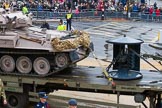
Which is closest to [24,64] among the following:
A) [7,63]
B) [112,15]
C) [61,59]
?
[7,63]

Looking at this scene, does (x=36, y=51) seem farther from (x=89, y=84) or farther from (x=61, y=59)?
(x=89, y=84)

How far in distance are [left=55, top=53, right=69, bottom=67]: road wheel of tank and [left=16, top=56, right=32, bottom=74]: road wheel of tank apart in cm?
91

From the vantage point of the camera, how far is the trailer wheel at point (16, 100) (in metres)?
13.9

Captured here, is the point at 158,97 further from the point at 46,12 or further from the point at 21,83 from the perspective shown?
the point at 46,12

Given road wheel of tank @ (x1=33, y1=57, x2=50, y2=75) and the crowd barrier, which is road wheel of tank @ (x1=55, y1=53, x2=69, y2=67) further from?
the crowd barrier

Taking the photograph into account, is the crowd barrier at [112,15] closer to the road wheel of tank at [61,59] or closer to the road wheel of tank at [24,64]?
the road wheel of tank at [24,64]

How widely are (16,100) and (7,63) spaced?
1441 millimetres

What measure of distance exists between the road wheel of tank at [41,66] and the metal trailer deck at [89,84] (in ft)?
1.23

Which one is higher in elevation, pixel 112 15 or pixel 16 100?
pixel 112 15

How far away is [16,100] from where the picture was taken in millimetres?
14055

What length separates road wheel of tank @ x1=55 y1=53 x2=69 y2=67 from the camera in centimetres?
1429

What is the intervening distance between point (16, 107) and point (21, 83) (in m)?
0.81

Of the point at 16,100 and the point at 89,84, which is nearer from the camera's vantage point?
the point at 89,84

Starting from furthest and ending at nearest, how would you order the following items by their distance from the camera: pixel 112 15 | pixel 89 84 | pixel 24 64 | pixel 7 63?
pixel 112 15
pixel 7 63
pixel 24 64
pixel 89 84
